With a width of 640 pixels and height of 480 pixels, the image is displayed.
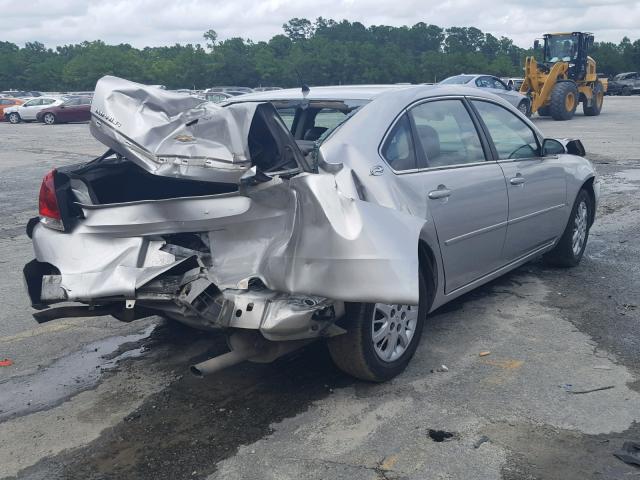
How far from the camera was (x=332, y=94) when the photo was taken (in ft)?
17.3

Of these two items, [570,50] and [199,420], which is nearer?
[199,420]

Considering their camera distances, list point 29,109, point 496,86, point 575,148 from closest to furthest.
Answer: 1. point 575,148
2. point 496,86
3. point 29,109

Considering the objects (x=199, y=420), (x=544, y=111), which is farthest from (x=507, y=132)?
(x=544, y=111)

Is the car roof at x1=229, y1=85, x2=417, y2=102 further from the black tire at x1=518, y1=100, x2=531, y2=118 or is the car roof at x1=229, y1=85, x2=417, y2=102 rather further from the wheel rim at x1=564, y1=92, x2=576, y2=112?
the wheel rim at x1=564, y1=92, x2=576, y2=112

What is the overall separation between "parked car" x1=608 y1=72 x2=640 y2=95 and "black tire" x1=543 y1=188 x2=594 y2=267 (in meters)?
54.2

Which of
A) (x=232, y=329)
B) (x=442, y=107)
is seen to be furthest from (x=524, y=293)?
(x=232, y=329)

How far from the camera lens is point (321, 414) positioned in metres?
4.16

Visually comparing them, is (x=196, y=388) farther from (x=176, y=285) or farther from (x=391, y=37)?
(x=391, y=37)

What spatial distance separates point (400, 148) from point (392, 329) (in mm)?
1143

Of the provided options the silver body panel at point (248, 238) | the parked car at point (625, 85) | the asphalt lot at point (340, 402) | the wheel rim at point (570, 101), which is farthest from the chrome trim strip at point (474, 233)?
the parked car at point (625, 85)

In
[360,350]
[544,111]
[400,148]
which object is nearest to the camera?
[360,350]

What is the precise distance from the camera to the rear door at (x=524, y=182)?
583 cm

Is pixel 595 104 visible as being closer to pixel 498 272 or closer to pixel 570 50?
pixel 570 50

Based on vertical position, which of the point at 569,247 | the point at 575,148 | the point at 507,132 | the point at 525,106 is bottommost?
the point at 569,247
